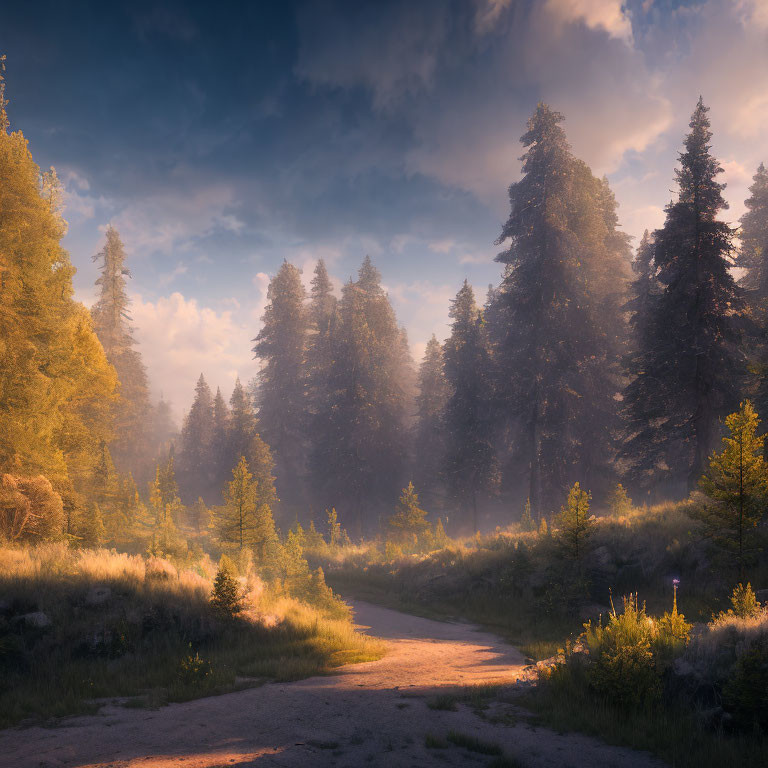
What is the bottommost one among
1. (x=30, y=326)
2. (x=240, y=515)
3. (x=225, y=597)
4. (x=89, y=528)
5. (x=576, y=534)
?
(x=225, y=597)

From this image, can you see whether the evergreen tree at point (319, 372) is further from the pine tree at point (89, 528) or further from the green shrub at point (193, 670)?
the green shrub at point (193, 670)

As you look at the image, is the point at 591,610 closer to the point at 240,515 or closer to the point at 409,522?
the point at 240,515

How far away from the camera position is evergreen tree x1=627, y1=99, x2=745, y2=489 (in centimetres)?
1838

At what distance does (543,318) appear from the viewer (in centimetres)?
2597

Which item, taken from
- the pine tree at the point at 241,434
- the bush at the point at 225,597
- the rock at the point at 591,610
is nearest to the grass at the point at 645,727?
the rock at the point at 591,610

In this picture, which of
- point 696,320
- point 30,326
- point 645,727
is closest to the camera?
point 645,727

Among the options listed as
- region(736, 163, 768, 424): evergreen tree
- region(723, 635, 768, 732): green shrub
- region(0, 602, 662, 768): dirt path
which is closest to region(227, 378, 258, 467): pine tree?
region(0, 602, 662, 768): dirt path

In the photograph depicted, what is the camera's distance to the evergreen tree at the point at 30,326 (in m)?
14.2

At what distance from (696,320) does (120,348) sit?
5172 cm

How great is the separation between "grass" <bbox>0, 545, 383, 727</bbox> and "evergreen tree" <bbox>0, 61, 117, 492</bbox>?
383 centimetres

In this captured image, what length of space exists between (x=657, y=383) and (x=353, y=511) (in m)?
27.0

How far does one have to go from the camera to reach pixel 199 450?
55125 mm

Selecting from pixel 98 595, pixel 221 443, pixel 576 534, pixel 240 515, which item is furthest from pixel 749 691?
pixel 221 443

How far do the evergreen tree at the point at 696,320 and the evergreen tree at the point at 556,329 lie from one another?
6142mm
